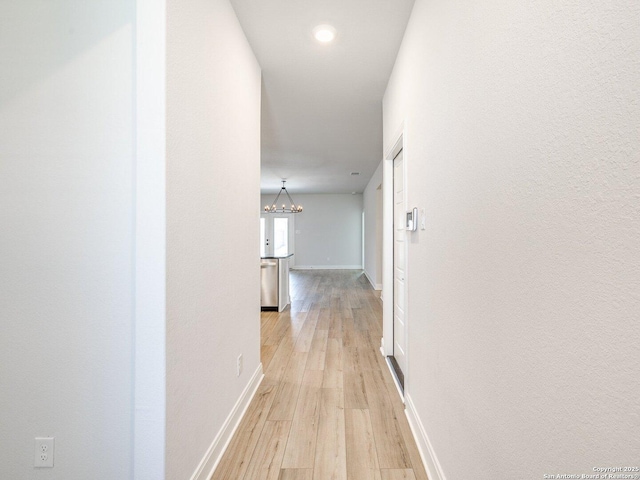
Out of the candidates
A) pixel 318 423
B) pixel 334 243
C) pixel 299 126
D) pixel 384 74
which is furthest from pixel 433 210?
pixel 334 243

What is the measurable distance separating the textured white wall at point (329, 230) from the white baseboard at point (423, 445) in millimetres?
9153

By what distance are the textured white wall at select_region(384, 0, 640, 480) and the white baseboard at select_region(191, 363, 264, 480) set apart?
110 centimetres

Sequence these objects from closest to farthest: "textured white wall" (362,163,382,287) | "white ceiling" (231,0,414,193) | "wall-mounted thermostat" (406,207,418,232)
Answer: "wall-mounted thermostat" (406,207,418,232) < "white ceiling" (231,0,414,193) < "textured white wall" (362,163,382,287)

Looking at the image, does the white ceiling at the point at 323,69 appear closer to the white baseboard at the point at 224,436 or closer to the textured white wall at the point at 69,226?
the textured white wall at the point at 69,226

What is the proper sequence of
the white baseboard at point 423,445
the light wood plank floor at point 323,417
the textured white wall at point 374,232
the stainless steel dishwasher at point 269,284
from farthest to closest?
the textured white wall at point 374,232
the stainless steel dishwasher at point 269,284
the light wood plank floor at point 323,417
the white baseboard at point 423,445

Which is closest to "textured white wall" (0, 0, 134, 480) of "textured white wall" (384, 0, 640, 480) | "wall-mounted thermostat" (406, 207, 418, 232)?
"textured white wall" (384, 0, 640, 480)

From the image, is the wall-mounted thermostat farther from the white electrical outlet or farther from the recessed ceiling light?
the white electrical outlet

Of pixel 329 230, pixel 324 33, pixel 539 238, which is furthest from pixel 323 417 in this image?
pixel 329 230

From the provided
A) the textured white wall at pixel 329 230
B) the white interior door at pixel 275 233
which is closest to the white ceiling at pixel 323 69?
the textured white wall at pixel 329 230

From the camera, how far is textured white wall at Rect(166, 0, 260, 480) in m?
1.30

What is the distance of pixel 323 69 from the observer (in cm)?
284

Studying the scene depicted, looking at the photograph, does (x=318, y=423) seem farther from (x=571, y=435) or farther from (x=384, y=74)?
(x=384, y=74)

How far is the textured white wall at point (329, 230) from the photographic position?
36.9ft

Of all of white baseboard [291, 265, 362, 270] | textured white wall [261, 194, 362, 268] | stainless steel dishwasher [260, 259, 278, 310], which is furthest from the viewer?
white baseboard [291, 265, 362, 270]
